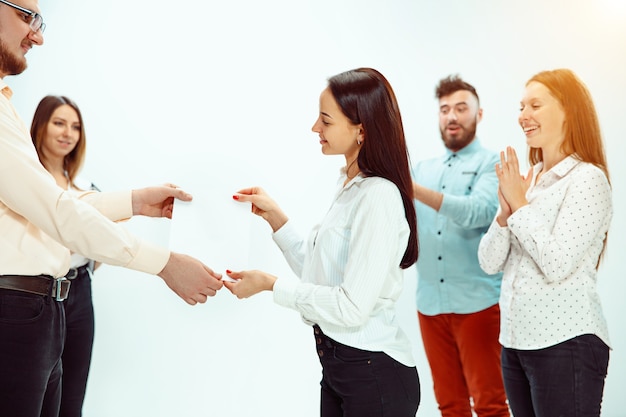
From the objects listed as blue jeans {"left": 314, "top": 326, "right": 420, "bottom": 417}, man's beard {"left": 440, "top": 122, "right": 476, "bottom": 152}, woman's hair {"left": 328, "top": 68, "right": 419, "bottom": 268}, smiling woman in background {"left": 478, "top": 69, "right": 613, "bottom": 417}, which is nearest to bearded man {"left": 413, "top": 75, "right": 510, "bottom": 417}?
man's beard {"left": 440, "top": 122, "right": 476, "bottom": 152}

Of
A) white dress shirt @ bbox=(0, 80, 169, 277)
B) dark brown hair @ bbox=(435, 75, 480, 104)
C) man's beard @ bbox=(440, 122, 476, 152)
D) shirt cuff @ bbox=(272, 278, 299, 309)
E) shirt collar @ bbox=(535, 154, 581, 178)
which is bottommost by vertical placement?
shirt cuff @ bbox=(272, 278, 299, 309)

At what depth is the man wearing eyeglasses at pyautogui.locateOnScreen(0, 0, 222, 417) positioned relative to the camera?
5.35 feet

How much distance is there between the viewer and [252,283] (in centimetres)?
184

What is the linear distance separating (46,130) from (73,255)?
68 cm

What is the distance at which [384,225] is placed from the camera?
1.67m

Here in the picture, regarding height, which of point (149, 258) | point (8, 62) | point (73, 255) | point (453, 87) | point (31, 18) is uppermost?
point (453, 87)

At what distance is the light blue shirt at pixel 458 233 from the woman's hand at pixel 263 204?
1076 millimetres

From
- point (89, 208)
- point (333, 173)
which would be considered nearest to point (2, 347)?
point (89, 208)

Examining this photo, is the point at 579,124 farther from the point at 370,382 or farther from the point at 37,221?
the point at 37,221

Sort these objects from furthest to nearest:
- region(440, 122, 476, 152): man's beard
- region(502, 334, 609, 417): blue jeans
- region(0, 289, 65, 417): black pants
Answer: region(440, 122, 476, 152): man's beard → region(502, 334, 609, 417): blue jeans → region(0, 289, 65, 417): black pants

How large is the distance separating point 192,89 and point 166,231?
84 cm

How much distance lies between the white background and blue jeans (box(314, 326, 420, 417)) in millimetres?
1769

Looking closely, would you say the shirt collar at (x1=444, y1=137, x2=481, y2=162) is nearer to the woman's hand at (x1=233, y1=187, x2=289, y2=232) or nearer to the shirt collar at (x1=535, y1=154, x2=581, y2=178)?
the shirt collar at (x1=535, y1=154, x2=581, y2=178)

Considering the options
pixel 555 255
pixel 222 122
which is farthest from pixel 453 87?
pixel 555 255
